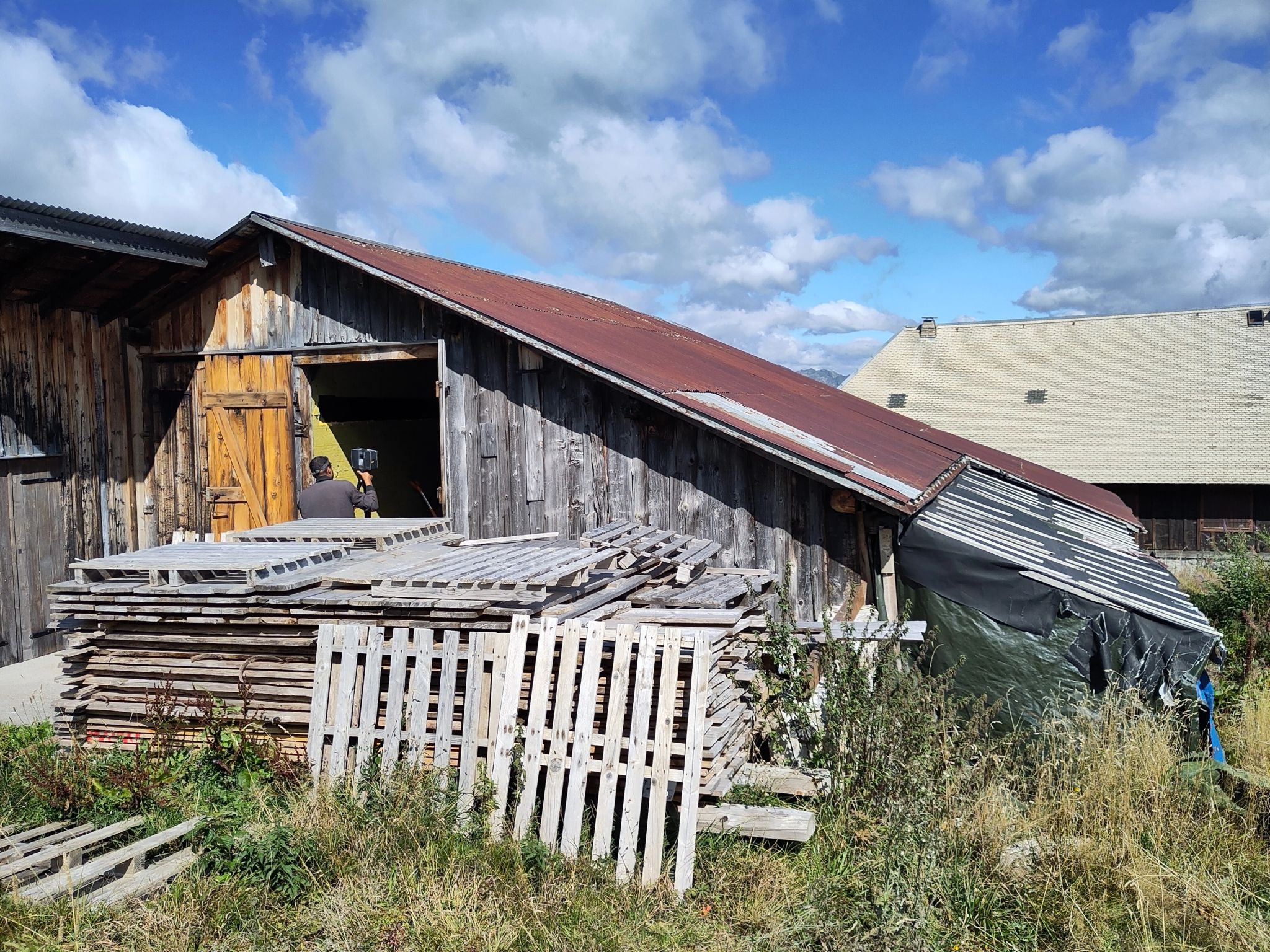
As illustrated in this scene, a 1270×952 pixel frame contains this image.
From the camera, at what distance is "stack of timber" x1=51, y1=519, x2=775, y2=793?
20.1 ft

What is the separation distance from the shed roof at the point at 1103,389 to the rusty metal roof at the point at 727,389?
39.7 feet

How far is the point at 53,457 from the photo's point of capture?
10.6 metres

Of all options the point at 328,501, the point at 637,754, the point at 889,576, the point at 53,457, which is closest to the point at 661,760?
the point at 637,754

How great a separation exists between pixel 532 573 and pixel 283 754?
2.06 metres

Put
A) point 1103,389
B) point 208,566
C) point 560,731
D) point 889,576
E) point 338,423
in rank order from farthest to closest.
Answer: point 1103,389 < point 338,423 < point 889,576 < point 208,566 < point 560,731

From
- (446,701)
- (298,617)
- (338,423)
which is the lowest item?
(446,701)

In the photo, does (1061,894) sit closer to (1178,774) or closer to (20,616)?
(1178,774)

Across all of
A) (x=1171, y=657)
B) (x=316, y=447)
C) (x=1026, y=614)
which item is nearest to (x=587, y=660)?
(x=1026, y=614)

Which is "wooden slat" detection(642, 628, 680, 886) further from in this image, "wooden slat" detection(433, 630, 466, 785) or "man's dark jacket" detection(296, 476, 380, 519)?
"man's dark jacket" detection(296, 476, 380, 519)

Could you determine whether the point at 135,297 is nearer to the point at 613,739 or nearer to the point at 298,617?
the point at 298,617

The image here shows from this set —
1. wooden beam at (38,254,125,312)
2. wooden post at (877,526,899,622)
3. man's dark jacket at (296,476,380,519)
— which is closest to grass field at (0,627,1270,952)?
wooden post at (877,526,899,622)

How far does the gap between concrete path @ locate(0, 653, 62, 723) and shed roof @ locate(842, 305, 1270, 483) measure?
80.3 feet

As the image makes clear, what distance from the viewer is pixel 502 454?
977 centimetres

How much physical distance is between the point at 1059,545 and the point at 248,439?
9.01 meters
